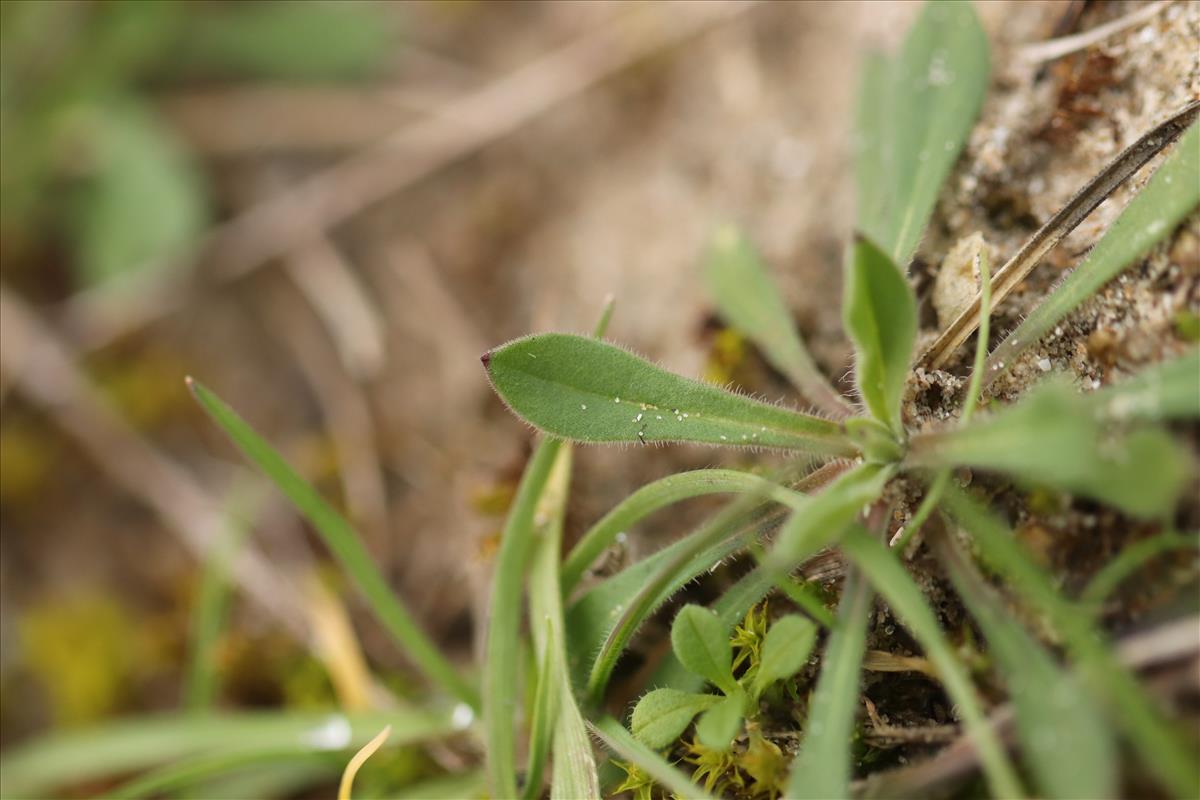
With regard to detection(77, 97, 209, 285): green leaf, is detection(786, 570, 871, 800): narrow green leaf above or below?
below

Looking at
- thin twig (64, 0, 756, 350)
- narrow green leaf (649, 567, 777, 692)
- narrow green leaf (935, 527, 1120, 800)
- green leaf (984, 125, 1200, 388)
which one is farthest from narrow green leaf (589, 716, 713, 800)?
thin twig (64, 0, 756, 350)

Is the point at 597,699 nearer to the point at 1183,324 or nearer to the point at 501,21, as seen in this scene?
the point at 1183,324

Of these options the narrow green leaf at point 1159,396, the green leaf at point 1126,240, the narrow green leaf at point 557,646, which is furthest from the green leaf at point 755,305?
the narrow green leaf at point 1159,396

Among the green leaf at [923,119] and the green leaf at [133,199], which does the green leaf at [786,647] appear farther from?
the green leaf at [133,199]

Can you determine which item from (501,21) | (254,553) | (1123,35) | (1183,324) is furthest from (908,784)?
(501,21)

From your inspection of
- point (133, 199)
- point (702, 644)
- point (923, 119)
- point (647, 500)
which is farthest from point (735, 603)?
point (133, 199)

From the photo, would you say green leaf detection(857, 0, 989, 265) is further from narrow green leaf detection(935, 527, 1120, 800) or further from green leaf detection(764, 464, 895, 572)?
narrow green leaf detection(935, 527, 1120, 800)

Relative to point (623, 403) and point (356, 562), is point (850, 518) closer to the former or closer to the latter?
point (623, 403)
